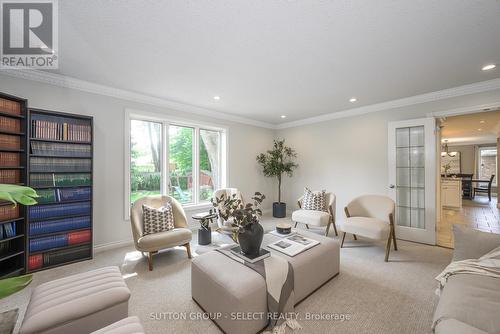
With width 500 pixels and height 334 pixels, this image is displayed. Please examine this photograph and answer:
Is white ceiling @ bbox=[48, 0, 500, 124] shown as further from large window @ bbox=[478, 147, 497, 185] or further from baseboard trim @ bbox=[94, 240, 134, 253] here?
large window @ bbox=[478, 147, 497, 185]

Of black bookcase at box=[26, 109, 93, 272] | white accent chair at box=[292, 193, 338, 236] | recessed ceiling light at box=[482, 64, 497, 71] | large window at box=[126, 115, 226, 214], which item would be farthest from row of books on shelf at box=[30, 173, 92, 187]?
recessed ceiling light at box=[482, 64, 497, 71]

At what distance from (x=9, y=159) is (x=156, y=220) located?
1.81 meters

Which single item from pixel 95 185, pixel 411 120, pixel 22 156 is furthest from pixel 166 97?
pixel 411 120

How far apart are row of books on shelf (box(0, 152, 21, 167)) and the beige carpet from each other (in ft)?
4.52

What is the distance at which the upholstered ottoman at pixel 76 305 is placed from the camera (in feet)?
4.21

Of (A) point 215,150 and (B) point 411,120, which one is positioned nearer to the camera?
(B) point 411,120

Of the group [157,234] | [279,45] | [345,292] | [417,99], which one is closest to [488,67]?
[417,99]

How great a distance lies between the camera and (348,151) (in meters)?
4.63

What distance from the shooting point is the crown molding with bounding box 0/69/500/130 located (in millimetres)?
2887

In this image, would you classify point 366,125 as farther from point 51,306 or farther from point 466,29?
point 51,306

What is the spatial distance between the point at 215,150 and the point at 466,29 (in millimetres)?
4316

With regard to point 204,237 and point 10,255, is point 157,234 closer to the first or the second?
point 204,237

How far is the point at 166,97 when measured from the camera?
3.81 m

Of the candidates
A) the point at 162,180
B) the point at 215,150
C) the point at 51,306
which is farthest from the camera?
the point at 215,150
